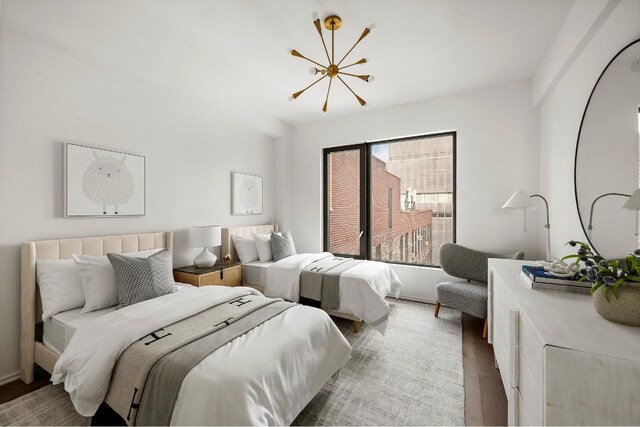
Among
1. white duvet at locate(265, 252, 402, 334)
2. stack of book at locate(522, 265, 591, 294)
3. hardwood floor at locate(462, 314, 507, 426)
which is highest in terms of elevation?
stack of book at locate(522, 265, 591, 294)

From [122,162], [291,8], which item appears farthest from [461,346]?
[122,162]

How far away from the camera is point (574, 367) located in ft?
2.85

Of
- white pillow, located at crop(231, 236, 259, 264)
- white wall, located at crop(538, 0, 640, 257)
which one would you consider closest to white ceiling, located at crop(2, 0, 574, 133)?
white wall, located at crop(538, 0, 640, 257)

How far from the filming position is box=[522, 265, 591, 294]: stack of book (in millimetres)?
1419

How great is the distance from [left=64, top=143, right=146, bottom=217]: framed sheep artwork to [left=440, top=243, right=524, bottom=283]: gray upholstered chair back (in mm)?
3560

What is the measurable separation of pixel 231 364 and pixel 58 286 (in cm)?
176

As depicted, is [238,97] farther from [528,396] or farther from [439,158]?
[528,396]

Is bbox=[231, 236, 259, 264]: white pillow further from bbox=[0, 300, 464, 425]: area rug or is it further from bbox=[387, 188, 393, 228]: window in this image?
bbox=[387, 188, 393, 228]: window

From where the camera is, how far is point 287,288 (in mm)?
3217

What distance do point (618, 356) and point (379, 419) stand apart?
1.37 m

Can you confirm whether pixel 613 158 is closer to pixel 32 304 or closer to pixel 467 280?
pixel 467 280

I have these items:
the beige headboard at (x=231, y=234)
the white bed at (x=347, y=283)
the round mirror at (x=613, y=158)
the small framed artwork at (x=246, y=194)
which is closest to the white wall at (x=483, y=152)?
the white bed at (x=347, y=283)

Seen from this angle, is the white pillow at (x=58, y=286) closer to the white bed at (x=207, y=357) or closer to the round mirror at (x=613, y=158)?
the white bed at (x=207, y=357)

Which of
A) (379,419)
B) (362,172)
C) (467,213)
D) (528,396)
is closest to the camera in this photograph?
(528,396)
